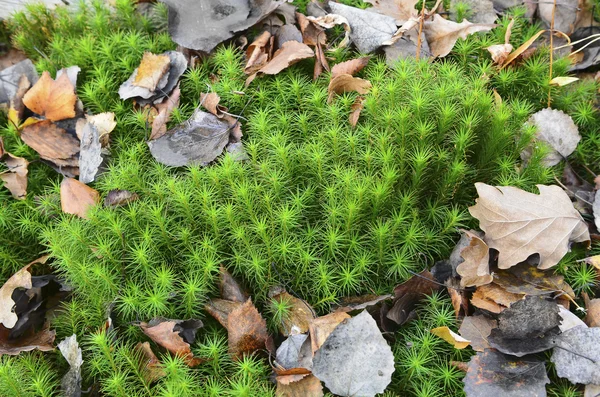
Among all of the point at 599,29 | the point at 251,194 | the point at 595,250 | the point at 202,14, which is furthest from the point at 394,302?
the point at 599,29

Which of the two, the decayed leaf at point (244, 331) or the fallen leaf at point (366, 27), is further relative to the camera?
the fallen leaf at point (366, 27)

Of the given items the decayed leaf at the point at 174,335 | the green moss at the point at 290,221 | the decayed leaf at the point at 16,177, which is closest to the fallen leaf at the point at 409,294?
the green moss at the point at 290,221

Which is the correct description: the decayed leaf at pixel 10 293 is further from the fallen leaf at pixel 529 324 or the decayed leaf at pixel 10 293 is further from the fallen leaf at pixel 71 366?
the fallen leaf at pixel 529 324

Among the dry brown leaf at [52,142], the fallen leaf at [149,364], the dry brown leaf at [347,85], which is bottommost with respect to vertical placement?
the fallen leaf at [149,364]

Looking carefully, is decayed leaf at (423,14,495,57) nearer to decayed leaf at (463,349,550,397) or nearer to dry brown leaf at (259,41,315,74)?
dry brown leaf at (259,41,315,74)

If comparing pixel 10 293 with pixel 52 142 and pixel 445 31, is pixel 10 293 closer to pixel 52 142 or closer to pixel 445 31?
pixel 52 142

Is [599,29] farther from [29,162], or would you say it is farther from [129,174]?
[29,162]

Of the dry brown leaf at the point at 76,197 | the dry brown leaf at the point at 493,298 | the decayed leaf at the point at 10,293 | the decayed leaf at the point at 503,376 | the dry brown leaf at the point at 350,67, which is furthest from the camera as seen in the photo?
the dry brown leaf at the point at 350,67
